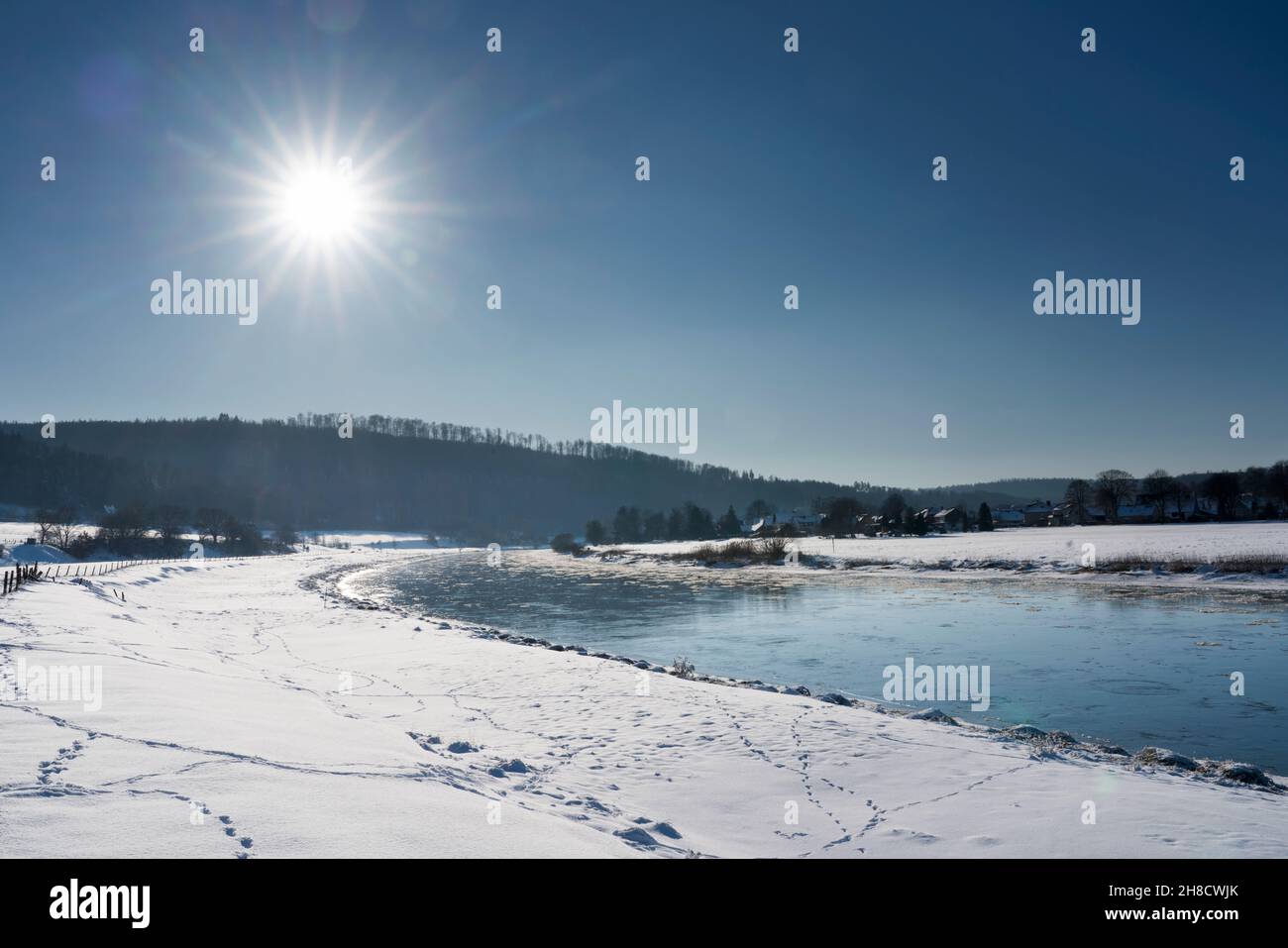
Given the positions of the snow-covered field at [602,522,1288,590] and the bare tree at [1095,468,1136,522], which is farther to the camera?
the bare tree at [1095,468,1136,522]

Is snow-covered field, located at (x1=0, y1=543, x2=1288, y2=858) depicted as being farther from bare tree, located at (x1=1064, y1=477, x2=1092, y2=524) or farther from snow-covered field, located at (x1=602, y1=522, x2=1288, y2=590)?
bare tree, located at (x1=1064, y1=477, x2=1092, y2=524)

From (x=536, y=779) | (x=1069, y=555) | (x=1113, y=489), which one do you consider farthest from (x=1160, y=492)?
(x=536, y=779)

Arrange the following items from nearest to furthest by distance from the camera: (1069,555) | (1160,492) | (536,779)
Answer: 1. (536,779)
2. (1069,555)
3. (1160,492)

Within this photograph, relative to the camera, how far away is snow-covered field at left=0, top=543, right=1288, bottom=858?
6418 millimetres

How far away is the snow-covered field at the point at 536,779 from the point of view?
6.42 metres

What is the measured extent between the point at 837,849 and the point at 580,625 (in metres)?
24.2

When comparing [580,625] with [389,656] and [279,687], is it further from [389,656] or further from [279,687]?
[279,687]

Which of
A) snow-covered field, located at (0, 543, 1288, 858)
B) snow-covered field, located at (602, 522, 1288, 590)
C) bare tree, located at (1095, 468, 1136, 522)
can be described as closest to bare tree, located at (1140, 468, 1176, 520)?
bare tree, located at (1095, 468, 1136, 522)

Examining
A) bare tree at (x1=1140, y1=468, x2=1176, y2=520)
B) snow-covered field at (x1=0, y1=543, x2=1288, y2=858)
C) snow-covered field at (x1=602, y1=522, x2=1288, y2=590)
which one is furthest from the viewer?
bare tree at (x1=1140, y1=468, x2=1176, y2=520)

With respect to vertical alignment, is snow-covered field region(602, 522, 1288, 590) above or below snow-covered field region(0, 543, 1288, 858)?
below

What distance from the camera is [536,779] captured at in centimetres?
992

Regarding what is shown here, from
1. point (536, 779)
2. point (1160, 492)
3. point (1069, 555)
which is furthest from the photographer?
point (1160, 492)

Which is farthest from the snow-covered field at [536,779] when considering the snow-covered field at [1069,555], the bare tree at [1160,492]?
the bare tree at [1160,492]

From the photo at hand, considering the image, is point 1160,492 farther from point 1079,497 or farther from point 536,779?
point 536,779
